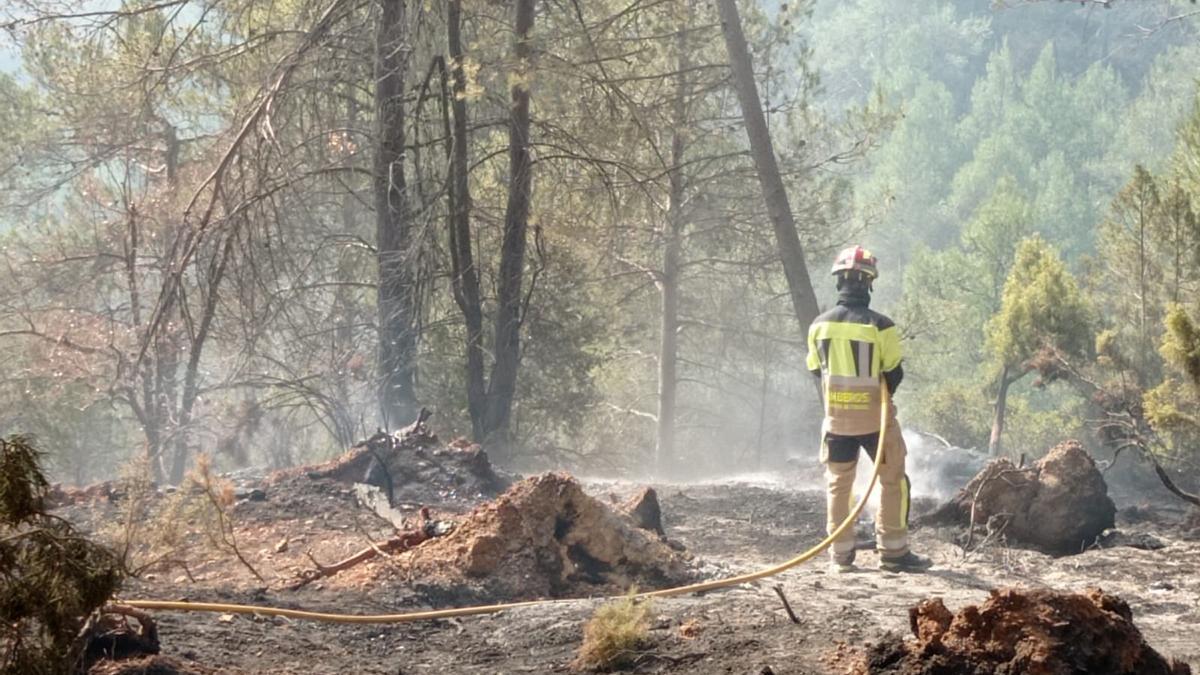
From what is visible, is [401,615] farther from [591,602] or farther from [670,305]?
[670,305]

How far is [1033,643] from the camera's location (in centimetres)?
436

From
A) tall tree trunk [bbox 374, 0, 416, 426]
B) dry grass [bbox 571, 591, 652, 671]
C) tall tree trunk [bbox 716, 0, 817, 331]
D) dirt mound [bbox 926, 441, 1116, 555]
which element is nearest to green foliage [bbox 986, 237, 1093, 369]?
tall tree trunk [bbox 716, 0, 817, 331]

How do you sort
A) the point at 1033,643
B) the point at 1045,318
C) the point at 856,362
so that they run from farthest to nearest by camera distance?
the point at 1045,318
the point at 856,362
the point at 1033,643

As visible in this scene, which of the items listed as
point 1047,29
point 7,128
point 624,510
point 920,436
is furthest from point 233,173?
point 1047,29

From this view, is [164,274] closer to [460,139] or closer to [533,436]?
[460,139]

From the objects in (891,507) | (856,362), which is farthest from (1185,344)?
(891,507)

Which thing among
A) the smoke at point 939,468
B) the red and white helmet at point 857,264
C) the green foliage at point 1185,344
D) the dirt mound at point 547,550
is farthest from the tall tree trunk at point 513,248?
the green foliage at point 1185,344

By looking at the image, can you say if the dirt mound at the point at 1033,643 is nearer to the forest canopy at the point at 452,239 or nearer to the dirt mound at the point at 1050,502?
→ the forest canopy at the point at 452,239

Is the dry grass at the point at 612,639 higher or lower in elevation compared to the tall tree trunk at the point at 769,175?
lower

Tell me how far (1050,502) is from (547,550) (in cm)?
400

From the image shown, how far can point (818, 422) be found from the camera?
29828 mm

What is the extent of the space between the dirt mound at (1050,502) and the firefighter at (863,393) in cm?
95

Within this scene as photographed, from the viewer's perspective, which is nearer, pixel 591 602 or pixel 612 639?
pixel 612 639

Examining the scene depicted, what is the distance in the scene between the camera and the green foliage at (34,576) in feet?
11.7
